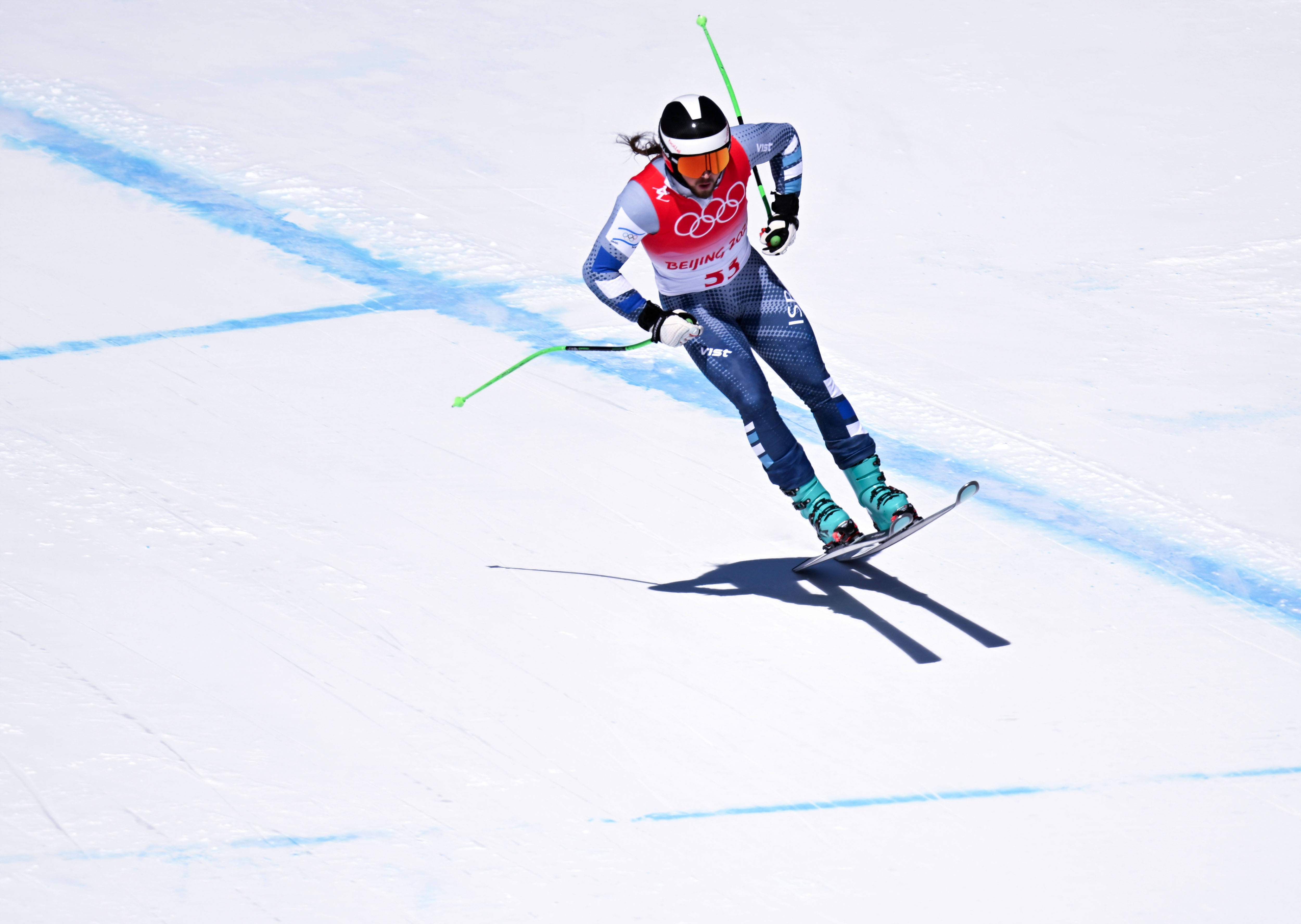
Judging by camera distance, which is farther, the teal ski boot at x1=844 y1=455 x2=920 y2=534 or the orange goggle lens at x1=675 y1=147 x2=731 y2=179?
the teal ski boot at x1=844 y1=455 x2=920 y2=534

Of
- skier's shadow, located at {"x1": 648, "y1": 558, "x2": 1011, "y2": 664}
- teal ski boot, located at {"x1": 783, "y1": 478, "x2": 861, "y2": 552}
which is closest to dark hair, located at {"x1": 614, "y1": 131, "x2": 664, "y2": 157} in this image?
teal ski boot, located at {"x1": 783, "y1": 478, "x2": 861, "y2": 552}

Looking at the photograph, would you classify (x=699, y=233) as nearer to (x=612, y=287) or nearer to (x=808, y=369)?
(x=612, y=287)

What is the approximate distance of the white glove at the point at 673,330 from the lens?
483 centimetres

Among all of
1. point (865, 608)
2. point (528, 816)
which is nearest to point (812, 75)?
point (865, 608)

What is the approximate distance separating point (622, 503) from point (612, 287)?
106 cm

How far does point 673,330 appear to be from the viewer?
4.83m

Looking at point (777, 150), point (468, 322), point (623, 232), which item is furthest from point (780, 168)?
point (468, 322)

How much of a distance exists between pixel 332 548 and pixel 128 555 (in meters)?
0.70

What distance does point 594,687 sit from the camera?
4566mm

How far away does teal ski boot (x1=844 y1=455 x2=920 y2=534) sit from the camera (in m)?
5.05

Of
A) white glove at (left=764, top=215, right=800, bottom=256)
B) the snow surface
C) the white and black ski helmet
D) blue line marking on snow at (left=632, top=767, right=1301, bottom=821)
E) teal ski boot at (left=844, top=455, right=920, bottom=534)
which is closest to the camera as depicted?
the snow surface

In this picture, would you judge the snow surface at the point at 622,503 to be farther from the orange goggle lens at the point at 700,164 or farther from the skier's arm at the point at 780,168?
the orange goggle lens at the point at 700,164

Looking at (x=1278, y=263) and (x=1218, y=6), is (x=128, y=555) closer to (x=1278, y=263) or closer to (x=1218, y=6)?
(x=1278, y=263)

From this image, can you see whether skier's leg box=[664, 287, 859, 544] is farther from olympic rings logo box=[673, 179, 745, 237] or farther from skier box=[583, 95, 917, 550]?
olympic rings logo box=[673, 179, 745, 237]
